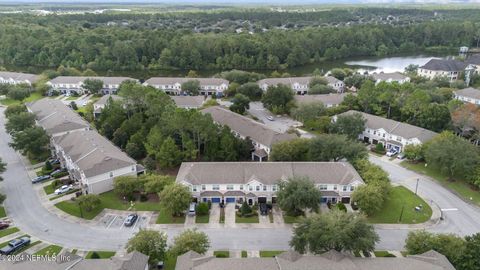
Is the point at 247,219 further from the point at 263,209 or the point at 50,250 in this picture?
the point at 50,250

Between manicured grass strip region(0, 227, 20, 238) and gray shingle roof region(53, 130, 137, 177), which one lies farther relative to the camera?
gray shingle roof region(53, 130, 137, 177)

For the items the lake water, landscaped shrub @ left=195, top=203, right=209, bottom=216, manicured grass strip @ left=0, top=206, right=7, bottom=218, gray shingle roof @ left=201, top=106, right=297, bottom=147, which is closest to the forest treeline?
the lake water

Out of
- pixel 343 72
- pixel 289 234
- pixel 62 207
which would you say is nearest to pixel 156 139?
pixel 62 207

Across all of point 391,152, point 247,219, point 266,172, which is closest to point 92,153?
point 247,219

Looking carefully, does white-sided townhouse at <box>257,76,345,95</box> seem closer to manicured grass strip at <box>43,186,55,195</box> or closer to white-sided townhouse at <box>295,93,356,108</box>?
white-sided townhouse at <box>295,93,356,108</box>

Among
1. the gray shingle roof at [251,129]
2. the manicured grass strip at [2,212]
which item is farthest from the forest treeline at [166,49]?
the manicured grass strip at [2,212]

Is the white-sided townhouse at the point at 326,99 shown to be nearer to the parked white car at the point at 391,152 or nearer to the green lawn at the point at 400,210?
the parked white car at the point at 391,152
